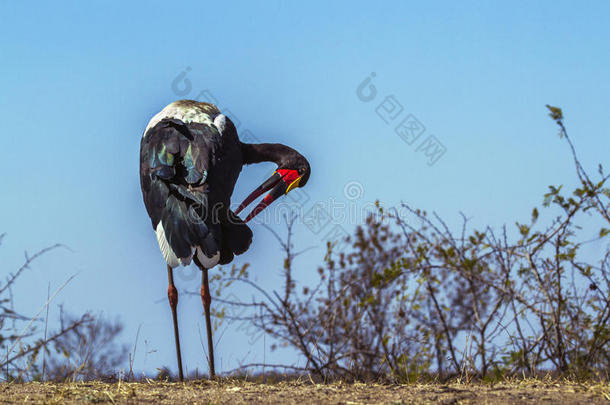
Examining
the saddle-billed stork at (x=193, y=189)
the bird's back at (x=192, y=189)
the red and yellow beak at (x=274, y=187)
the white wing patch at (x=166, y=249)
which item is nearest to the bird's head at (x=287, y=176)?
the red and yellow beak at (x=274, y=187)

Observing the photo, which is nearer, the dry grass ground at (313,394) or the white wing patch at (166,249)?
the dry grass ground at (313,394)

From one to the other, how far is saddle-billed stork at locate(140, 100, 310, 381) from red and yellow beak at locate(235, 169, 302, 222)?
84 cm

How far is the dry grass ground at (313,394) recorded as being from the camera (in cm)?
394

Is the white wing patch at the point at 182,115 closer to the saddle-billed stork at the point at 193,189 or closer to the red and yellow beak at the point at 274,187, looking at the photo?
the saddle-billed stork at the point at 193,189

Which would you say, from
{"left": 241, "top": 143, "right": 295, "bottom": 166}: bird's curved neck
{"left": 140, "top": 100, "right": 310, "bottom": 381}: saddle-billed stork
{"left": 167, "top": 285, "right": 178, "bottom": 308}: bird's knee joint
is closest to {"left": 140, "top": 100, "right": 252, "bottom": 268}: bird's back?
{"left": 140, "top": 100, "right": 310, "bottom": 381}: saddle-billed stork

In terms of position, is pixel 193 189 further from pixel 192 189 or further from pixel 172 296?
pixel 172 296

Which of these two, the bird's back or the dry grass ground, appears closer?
the dry grass ground

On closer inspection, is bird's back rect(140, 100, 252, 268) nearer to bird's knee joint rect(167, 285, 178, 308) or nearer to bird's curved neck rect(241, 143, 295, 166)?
bird's knee joint rect(167, 285, 178, 308)

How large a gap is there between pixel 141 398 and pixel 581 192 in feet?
12.5

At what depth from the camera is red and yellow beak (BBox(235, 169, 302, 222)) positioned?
277 inches

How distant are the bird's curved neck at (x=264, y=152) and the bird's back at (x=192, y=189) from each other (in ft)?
3.45

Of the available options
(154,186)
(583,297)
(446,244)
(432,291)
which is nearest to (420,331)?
(432,291)

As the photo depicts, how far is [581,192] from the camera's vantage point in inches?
219

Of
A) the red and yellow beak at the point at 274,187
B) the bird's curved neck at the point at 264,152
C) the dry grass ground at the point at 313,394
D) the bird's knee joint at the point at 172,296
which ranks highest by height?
the bird's curved neck at the point at 264,152
